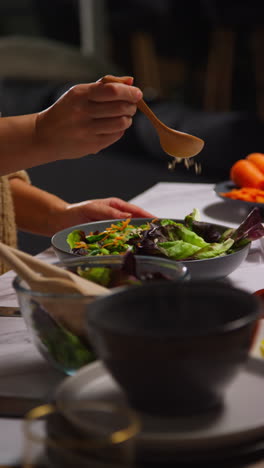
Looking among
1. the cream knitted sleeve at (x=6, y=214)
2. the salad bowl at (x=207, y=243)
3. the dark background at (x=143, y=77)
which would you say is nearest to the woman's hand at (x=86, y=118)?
the salad bowl at (x=207, y=243)

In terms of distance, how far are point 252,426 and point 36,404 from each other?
0.24 metres

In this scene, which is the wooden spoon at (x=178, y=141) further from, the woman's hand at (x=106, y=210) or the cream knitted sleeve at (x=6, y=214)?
the cream knitted sleeve at (x=6, y=214)

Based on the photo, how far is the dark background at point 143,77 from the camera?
9.45 ft

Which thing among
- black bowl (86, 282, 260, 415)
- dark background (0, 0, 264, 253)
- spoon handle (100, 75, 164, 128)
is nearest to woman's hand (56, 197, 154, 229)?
spoon handle (100, 75, 164, 128)

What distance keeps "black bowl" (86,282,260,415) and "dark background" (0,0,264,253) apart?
2097 mm

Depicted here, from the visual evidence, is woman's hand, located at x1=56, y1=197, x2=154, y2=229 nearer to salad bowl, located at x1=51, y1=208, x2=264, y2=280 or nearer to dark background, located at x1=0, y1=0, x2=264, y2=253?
salad bowl, located at x1=51, y1=208, x2=264, y2=280

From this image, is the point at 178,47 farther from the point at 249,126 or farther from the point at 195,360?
the point at 195,360

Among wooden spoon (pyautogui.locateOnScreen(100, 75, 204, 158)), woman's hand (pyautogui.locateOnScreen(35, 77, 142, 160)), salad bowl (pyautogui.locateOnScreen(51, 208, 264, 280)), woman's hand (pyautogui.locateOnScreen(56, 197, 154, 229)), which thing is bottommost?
woman's hand (pyautogui.locateOnScreen(56, 197, 154, 229))

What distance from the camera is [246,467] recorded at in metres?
0.48

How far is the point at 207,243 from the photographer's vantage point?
3.54 feet

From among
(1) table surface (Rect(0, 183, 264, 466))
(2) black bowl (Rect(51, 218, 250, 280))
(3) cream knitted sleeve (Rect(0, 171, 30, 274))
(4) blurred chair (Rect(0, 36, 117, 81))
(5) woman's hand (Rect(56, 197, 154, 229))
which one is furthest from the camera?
(4) blurred chair (Rect(0, 36, 117, 81))

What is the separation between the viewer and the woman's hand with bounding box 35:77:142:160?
1.09 metres

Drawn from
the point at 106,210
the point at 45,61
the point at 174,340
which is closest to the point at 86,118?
the point at 106,210

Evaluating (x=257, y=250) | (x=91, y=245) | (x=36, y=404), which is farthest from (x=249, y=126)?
(x=36, y=404)
